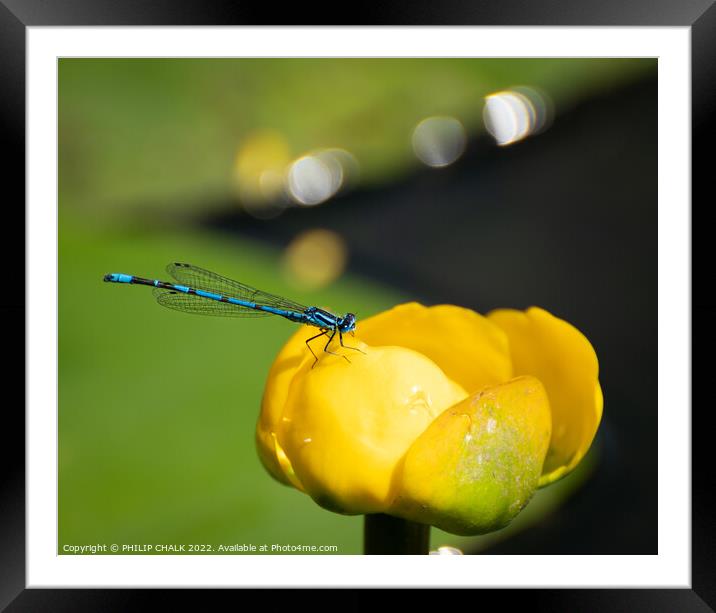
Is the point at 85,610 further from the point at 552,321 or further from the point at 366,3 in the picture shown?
the point at 366,3

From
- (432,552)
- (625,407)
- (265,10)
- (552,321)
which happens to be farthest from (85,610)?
(625,407)

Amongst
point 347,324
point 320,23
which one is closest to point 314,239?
point 320,23

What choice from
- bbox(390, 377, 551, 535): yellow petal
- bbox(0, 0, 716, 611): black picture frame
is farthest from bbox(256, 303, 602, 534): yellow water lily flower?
bbox(0, 0, 716, 611): black picture frame

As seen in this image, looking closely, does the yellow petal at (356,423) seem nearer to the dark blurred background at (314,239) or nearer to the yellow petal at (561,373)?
the yellow petal at (561,373)

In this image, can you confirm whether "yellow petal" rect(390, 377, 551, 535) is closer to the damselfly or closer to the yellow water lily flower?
the yellow water lily flower

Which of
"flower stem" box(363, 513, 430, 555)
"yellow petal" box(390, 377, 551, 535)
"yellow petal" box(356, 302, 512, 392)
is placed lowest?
"flower stem" box(363, 513, 430, 555)

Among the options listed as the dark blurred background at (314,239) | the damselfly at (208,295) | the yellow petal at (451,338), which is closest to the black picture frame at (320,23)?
the dark blurred background at (314,239)

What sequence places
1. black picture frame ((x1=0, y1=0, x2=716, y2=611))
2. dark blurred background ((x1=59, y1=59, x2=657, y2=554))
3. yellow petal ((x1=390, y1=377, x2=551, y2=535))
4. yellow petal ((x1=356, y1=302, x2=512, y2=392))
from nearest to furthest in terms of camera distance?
yellow petal ((x1=390, y1=377, x2=551, y2=535)) → yellow petal ((x1=356, y1=302, x2=512, y2=392)) → black picture frame ((x1=0, y1=0, x2=716, y2=611)) → dark blurred background ((x1=59, y1=59, x2=657, y2=554))
